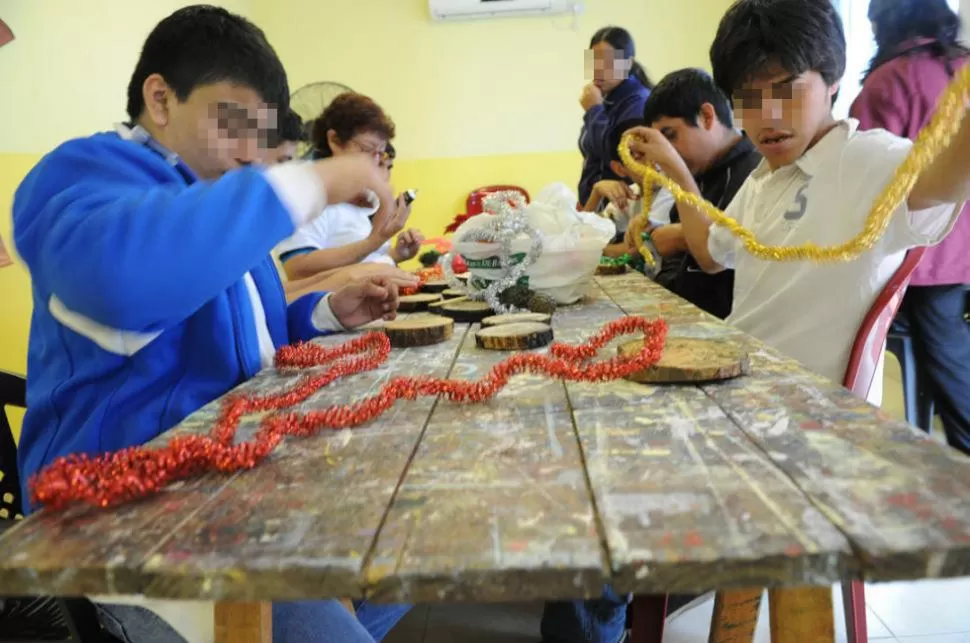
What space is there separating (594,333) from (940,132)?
1.54 ft

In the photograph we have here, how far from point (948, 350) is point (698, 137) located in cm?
74

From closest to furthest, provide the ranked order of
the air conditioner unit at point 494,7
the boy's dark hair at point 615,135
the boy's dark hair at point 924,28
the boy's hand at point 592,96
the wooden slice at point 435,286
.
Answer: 1. the boy's dark hair at point 924,28
2. the wooden slice at point 435,286
3. the boy's dark hair at point 615,135
4. the boy's hand at point 592,96
5. the air conditioner unit at point 494,7

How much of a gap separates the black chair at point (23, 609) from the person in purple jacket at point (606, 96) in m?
1.82

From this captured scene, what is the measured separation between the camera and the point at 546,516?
1.35 feet

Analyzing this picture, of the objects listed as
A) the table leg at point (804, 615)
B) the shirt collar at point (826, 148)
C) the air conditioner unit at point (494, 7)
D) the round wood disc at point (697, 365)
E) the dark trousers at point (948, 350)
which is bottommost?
the dark trousers at point (948, 350)

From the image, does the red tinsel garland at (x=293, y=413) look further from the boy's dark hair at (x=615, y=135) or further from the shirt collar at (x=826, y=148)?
the boy's dark hair at (x=615, y=135)

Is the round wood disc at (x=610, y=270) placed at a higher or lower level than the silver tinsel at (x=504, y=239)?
lower

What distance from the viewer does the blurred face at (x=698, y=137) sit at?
5.44ft

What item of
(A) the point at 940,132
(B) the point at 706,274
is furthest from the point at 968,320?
(A) the point at 940,132

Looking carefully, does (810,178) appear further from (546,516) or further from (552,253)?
(546,516)

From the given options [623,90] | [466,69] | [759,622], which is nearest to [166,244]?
[759,622]

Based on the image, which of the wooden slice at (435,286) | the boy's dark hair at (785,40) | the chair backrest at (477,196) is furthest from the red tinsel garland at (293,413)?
the chair backrest at (477,196)

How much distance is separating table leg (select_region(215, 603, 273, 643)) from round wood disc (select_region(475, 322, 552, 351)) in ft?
1.61

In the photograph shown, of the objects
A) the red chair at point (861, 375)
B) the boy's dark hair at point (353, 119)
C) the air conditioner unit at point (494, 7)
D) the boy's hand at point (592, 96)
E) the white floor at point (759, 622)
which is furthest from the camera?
the air conditioner unit at point (494, 7)
